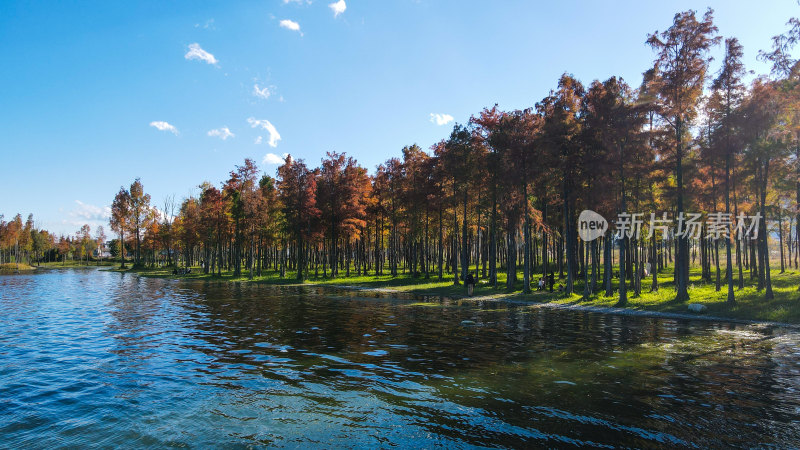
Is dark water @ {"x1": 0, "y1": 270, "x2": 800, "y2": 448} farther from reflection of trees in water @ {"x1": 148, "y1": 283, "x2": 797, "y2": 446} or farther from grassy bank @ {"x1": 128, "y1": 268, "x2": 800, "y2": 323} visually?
grassy bank @ {"x1": 128, "y1": 268, "x2": 800, "y2": 323}

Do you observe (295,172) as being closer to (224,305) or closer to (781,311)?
(224,305)

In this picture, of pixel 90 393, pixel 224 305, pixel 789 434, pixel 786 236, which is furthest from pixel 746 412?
pixel 786 236

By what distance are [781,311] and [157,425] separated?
1277 inches

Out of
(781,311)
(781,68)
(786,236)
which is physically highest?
(781,68)

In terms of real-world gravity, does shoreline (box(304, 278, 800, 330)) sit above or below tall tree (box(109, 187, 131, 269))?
below

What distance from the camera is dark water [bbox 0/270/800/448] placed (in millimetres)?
8617

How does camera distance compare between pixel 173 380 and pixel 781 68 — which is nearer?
pixel 173 380

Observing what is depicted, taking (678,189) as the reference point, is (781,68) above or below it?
above

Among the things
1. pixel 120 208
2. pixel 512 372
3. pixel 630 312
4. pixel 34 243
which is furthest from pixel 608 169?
pixel 34 243

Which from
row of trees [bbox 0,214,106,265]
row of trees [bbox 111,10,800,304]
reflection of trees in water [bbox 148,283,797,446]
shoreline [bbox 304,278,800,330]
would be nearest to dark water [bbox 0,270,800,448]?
reflection of trees in water [bbox 148,283,797,446]

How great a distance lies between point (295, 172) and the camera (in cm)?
5800

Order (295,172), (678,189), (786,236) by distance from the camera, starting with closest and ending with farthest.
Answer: (678,189)
(295,172)
(786,236)

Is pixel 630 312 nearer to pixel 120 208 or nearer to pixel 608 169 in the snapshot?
pixel 608 169

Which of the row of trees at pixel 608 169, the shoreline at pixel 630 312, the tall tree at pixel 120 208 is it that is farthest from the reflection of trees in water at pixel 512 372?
the tall tree at pixel 120 208
